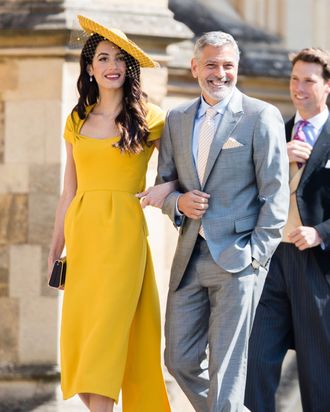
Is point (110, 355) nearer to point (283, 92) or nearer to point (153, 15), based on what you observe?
point (153, 15)

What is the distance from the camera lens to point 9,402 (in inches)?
329

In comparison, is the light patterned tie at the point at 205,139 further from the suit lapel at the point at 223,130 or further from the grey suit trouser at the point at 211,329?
the grey suit trouser at the point at 211,329

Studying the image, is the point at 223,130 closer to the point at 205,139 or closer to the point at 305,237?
the point at 205,139

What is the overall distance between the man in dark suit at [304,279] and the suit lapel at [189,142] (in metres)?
0.72

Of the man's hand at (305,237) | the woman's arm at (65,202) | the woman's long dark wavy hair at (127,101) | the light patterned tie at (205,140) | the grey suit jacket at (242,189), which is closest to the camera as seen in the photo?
the grey suit jacket at (242,189)

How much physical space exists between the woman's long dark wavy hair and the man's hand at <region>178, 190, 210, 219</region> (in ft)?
1.10

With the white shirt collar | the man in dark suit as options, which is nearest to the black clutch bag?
the white shirt collar

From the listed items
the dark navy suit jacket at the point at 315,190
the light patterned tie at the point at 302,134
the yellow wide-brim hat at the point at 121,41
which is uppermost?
the yellow wide-brim hat at the point at 121,41

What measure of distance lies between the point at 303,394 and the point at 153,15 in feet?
7.73

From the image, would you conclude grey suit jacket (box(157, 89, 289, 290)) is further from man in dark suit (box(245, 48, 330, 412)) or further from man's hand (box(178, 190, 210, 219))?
man in dark suit (box(245, 48, 330, 412))

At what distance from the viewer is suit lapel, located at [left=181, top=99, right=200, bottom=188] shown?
6762mm

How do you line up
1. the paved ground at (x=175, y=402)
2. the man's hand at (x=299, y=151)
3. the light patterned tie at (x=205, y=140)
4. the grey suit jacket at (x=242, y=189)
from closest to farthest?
the grey suit jacket at (x=242, y=189), the light patterned tie at (x=205, y=140), the man's hand at (x=299, y=151), the paved ground at (x=175, y=402)

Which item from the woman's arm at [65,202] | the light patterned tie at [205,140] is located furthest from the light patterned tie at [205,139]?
the woman's arm at [65,202]

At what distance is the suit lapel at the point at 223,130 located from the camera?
6688 millimetres
